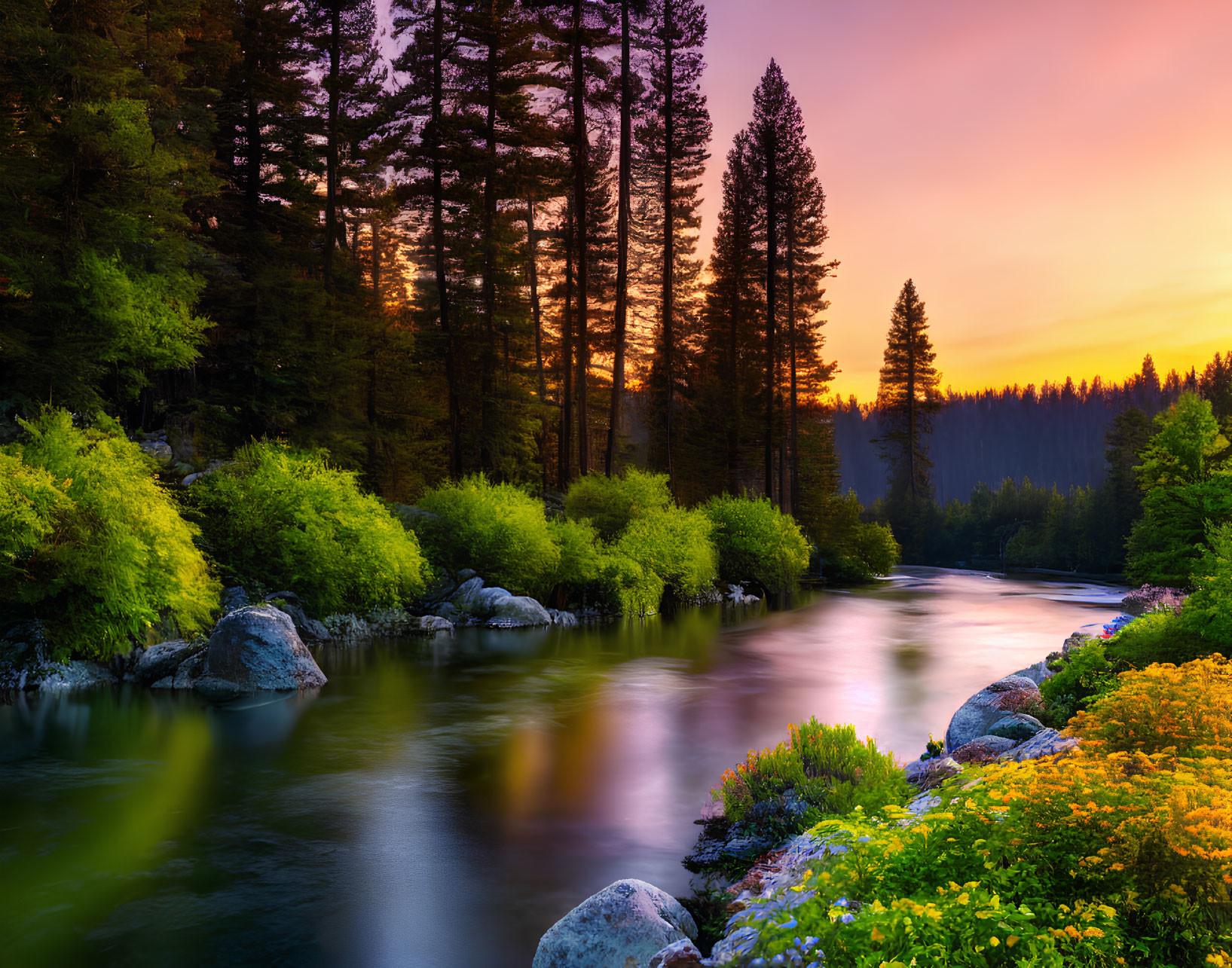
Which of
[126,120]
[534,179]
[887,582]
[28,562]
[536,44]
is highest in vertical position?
[536,44]

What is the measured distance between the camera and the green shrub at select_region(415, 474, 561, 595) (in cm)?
2525

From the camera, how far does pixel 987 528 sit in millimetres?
70562

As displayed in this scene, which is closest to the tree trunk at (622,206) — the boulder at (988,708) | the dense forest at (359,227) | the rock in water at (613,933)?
the dense forest at (359,227)

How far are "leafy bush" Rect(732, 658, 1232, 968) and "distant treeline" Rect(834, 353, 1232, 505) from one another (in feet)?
444

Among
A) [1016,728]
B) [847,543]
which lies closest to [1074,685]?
[1016,728]

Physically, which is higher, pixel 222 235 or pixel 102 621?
pixel 222 235

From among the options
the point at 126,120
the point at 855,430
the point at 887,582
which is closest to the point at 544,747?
the point at 126,120

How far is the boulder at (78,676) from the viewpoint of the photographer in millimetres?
14273

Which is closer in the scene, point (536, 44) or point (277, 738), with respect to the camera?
point (277, 738)

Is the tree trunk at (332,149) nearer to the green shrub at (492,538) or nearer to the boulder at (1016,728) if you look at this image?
the green shrub at (492,538)

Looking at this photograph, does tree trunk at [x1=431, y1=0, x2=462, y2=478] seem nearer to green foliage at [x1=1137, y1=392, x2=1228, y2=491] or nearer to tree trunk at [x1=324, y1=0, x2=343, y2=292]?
tree trunk at [x1=324, y1=0, x2=343, y2=292]

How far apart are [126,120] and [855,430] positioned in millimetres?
144653

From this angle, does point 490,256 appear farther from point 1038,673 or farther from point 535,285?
point 1038,673

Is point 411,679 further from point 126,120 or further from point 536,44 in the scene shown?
point 536,44
